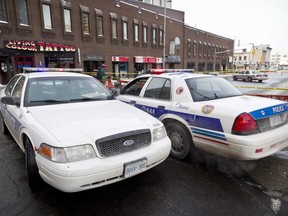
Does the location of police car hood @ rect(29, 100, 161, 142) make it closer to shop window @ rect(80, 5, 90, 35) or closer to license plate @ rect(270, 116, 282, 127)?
license plate @ rect(270, 116, 282, 127)

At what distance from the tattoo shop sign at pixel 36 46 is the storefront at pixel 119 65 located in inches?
239

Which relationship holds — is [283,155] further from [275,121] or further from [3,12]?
[3,12]

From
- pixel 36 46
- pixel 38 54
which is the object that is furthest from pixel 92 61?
pixel 36 46

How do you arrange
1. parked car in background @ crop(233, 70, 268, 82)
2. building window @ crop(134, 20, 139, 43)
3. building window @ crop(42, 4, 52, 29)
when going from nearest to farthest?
1. building window @ crop(42, 4, 52, 29)
2. parked car in background @ crop(233, 70, 268, 82)
3. building window @ crop(134, 20, 139, 43)

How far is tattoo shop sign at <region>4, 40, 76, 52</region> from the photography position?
55.4ft

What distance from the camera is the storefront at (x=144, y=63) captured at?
97.9 feet

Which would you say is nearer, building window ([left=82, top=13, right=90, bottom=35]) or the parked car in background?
building window ([left=82, top=13, right=90, bottom=35])

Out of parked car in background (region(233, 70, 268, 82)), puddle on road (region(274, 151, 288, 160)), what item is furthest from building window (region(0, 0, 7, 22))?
parked car in background (region(233, 70, 268, 82))

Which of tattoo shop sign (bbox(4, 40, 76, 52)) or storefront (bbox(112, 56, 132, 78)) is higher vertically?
tattoo shop sign (bbox(4, 40, 76, 52))

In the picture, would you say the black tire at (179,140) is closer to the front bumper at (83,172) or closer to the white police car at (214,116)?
the white police car at (214,116)

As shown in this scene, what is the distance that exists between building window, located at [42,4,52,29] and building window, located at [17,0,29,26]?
1537 millimetres

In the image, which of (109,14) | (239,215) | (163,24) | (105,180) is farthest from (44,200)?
(163,24)

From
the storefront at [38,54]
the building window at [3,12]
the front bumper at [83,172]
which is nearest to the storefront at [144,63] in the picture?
the storefront at [38,54]

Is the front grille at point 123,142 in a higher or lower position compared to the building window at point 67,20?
lower
